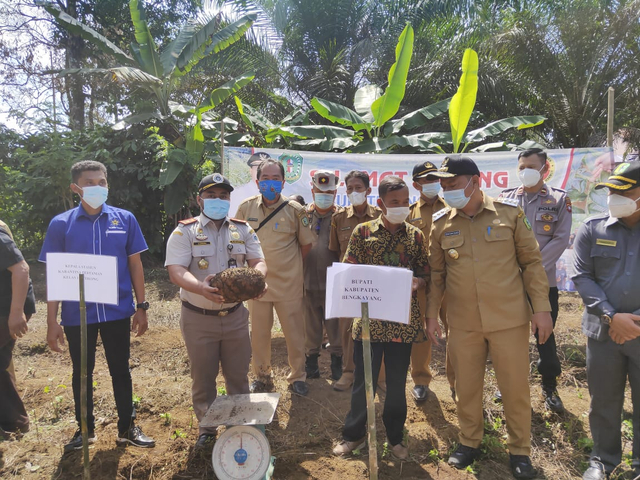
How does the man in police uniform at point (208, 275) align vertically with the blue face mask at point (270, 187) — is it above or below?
below

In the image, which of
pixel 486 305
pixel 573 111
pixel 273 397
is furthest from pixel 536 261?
pixel 573 111

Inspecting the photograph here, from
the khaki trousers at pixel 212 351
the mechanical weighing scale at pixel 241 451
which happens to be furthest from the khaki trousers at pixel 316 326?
the mechanical weighing scale at pixel 241 451

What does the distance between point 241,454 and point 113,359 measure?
121 cm

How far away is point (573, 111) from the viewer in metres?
10.4

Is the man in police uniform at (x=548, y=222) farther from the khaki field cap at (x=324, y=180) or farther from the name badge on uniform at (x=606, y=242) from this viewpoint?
the khaki field cap at (x=324, y=180)

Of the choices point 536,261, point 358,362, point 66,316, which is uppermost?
point 536,261

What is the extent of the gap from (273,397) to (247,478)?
0.49 meters

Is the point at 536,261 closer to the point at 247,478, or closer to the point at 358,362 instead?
the point at 358,362

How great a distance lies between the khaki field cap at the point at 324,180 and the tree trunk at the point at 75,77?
12.3 m

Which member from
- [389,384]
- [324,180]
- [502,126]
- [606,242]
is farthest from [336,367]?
[502,126]

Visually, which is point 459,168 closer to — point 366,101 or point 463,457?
point 463,457

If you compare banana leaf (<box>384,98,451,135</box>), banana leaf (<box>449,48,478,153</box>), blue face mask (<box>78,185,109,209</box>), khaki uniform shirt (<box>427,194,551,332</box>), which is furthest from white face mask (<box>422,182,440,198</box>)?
banana leaf (<box>384,98,451,135</box>)

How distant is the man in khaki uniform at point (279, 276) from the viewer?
392 cm

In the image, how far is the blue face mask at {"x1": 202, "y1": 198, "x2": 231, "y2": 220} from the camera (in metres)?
2.98
